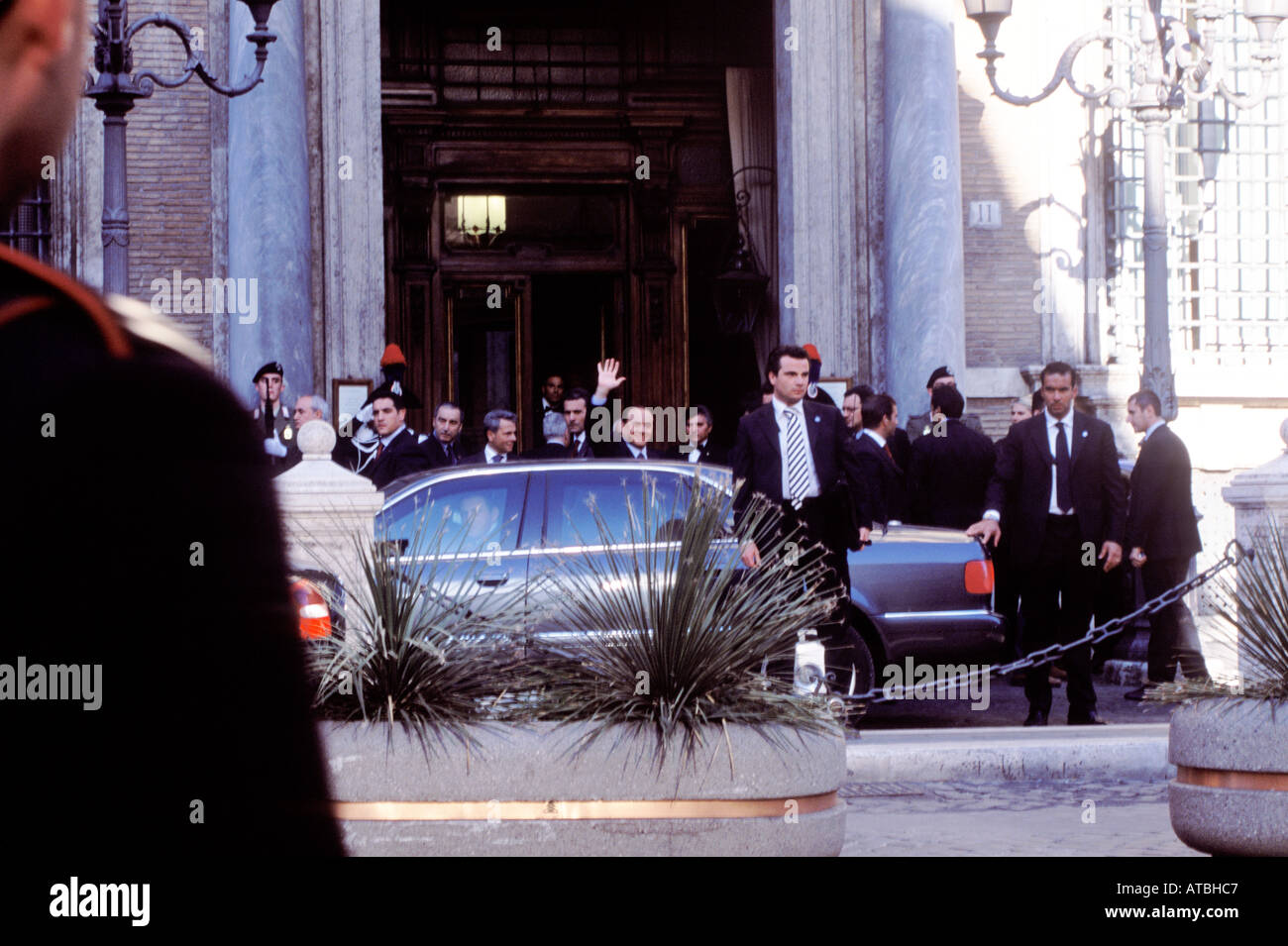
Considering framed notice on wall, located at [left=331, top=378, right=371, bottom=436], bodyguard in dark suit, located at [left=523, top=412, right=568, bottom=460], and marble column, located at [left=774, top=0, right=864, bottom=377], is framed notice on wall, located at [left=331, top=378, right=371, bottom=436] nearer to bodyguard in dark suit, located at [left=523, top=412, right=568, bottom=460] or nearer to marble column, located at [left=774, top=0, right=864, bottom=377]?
marble column, located at [left=774, top=0, right=864, bottom=377]

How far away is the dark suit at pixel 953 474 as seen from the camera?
13094 mm

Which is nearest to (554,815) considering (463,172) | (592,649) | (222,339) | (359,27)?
(592,649)

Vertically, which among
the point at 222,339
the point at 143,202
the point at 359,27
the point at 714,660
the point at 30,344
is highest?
the point at 359,27

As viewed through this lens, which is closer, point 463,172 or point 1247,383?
point 1247,383

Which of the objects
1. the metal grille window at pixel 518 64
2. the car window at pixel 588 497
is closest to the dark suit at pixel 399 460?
the car window at pixel 588 497

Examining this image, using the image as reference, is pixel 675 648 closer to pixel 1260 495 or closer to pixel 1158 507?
pixel 1260 495

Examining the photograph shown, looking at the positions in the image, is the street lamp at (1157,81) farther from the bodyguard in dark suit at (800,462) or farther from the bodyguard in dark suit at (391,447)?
the bodyguard in dark suit at (391,447)

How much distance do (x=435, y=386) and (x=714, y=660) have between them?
15.9 meters

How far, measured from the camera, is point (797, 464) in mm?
10375

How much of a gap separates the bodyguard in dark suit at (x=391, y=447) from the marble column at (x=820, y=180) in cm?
631
